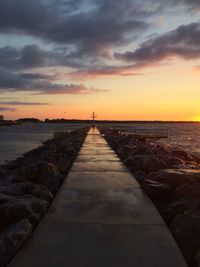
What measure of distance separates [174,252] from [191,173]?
11.8 feet

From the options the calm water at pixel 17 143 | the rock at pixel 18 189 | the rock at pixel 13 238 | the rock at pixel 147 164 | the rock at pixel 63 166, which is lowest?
the calm water at pixel 17 143

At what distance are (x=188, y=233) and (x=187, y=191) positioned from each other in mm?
1939

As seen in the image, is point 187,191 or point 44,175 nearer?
point 187,191

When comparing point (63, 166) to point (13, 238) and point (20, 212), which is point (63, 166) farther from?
point (13, 238)

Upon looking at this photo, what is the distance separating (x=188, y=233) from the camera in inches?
185

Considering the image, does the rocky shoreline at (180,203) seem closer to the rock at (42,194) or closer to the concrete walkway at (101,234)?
the concrete walkway at (101,234)

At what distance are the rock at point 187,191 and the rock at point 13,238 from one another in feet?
8.90

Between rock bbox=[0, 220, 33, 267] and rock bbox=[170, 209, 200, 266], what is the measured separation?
5.64 ft

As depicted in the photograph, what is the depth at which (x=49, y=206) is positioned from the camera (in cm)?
606

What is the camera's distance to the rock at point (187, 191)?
256 inches

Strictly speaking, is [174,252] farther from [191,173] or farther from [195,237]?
[191,173]

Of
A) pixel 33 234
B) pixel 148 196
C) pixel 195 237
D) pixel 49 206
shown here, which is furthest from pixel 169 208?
pixel 33 234

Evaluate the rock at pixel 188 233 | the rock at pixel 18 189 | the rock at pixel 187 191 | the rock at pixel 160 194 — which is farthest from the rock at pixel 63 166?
the rock at pixel 188 233

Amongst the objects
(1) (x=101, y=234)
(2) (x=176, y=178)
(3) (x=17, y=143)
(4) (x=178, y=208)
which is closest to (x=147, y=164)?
(2) (x=176, y=178)
